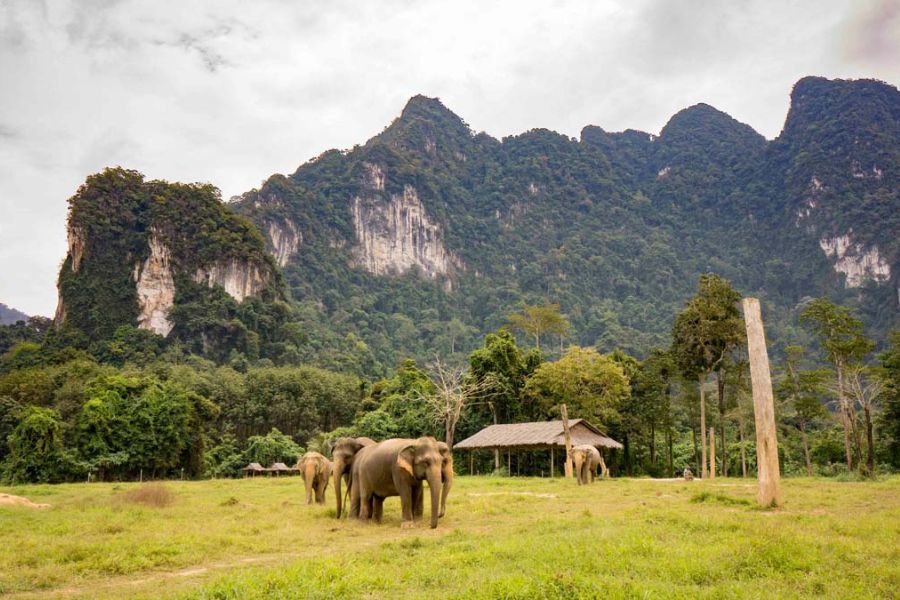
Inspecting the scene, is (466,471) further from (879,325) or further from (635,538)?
(879,325)

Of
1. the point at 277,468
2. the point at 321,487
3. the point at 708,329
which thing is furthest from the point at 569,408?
the point at 321,487

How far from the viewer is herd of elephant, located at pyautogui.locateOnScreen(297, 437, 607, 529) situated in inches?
462

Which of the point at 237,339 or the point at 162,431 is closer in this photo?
the point at 162,431

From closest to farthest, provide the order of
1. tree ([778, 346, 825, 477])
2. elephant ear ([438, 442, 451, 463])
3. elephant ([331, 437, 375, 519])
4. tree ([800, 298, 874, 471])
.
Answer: elephant ear ([438, 442, 451, 463]) < elephant ([331, 437, 375, 519]) < tree ([800, 298, 874, 471]) < tree ([778, 346, 825, 477])

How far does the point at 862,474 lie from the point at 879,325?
4830 inches

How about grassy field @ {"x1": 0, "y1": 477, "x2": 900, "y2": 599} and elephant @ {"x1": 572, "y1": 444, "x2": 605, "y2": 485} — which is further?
elephant @ {"x1": 572, "y1": 444, "x2": 605, "y2": 485}

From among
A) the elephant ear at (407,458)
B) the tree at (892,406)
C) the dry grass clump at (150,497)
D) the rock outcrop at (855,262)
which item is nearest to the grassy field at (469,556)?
the elephant ear at (407,458)

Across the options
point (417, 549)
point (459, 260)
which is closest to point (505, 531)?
point (417, 549)

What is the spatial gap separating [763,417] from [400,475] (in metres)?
8.34

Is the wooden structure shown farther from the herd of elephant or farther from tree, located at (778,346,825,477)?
the herd of elephant

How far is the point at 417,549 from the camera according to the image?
8.92m

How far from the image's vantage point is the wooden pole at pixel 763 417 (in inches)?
539

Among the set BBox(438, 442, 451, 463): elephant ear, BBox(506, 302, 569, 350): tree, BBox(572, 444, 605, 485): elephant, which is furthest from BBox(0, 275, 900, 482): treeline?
BBox(438, 442, 451, 463): elephant ear

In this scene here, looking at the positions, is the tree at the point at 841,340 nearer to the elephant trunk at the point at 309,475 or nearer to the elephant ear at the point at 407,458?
the elephant trunk at the point at 309,475
